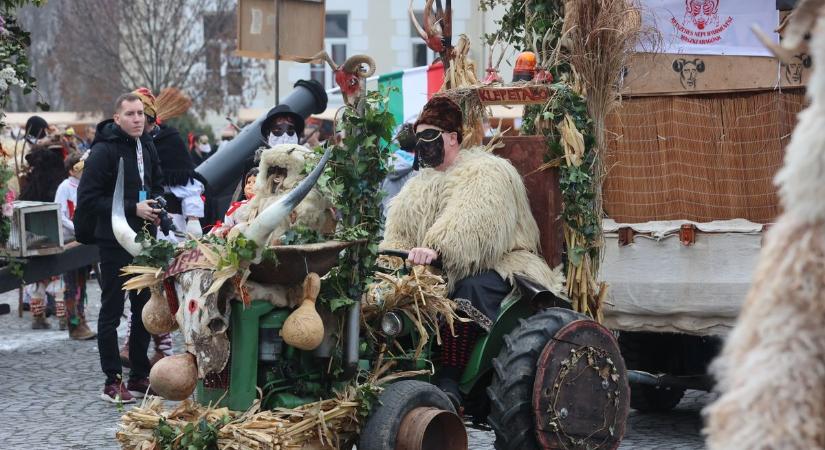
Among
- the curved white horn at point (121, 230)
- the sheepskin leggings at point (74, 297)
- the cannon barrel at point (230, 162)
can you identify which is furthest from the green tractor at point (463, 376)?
the sheepskin leggings at point (74, 297)

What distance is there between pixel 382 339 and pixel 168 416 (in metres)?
1.09

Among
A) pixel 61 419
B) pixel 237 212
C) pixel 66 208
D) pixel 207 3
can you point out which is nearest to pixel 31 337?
pixel 66 208

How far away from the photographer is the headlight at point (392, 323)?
224 inches

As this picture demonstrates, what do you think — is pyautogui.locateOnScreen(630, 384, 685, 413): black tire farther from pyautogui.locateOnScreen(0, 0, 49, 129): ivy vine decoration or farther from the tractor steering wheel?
pyautogui.locateOnScreen(0, 0, 49, 129): ivy vine decoration

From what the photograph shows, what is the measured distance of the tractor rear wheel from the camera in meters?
5.73

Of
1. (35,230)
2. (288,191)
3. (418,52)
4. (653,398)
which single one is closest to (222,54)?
(418,52)

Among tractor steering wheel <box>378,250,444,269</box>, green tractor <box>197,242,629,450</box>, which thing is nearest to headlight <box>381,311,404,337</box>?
green tractor <box>197,242,629,450</box>

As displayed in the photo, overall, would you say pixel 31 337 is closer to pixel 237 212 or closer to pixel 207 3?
pixel 237 212

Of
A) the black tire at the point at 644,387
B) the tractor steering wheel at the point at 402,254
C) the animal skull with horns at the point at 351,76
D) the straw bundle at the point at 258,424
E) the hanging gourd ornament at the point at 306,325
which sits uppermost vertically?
the animal skull with horns at the point at 351,76

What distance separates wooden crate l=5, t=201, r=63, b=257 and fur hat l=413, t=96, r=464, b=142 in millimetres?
5361

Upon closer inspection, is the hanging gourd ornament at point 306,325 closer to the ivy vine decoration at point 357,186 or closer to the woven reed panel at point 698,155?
the ivy vine decoration at point 357,186

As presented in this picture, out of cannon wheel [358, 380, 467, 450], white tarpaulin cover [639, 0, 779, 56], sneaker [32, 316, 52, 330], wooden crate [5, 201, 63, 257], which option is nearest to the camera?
cannon wheel [358, 380, 467, 450]

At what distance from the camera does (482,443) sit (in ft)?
23.5

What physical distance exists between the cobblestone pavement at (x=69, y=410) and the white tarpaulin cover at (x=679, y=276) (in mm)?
730
